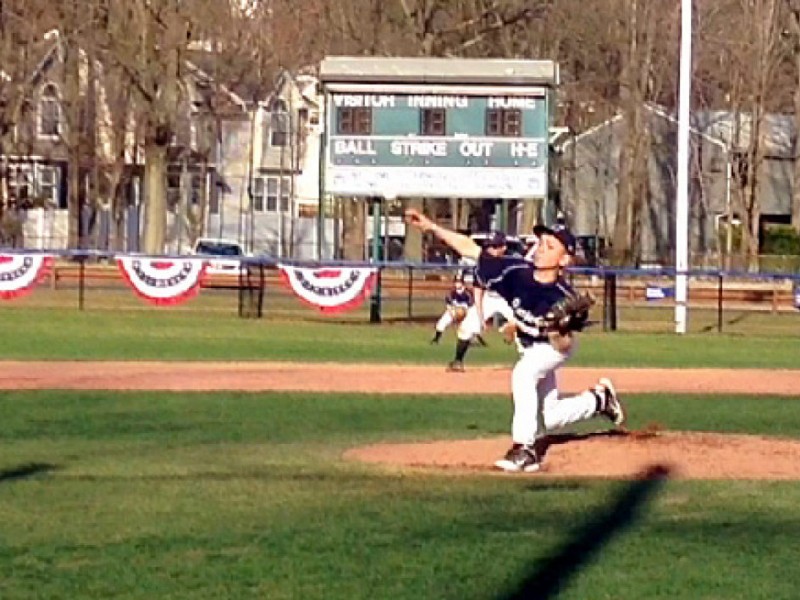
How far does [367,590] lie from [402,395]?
1346 cm

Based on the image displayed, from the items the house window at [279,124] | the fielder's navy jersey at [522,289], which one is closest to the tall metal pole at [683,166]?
the fielder's navy jersey at [522,289]

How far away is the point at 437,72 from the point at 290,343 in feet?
30.6

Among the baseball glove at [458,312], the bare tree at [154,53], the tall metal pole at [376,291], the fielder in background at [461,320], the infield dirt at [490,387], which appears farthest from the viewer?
the bare tree at [154,53]

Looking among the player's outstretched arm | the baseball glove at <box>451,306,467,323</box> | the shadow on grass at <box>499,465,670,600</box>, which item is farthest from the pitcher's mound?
the baseball glove at <box>451,306,467,323</box>

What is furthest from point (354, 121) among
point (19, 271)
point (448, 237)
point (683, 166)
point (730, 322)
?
point (448, 237)

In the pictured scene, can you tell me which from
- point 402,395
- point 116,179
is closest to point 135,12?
point 116,179

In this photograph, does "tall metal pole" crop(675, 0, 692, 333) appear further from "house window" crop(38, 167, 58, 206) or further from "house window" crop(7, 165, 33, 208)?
"house window" crop(38, 167, 58, 206)

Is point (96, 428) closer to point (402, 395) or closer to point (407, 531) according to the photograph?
point (402, 395)

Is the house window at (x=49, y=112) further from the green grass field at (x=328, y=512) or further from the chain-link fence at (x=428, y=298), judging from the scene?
the green grass field at (x=328, y=512)

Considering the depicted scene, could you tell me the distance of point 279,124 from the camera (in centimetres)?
8162

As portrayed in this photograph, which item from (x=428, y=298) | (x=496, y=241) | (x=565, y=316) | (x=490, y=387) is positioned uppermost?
(x=496, y=241)

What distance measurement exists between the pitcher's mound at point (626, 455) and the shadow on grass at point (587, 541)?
19.3 inches

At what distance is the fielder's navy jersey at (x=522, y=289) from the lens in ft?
46.8

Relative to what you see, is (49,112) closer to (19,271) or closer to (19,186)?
(19,186)
